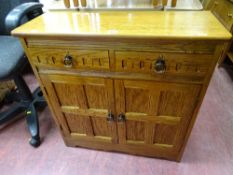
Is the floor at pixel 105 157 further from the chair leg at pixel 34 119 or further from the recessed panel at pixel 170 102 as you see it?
the recessed panel at pixel 170 102

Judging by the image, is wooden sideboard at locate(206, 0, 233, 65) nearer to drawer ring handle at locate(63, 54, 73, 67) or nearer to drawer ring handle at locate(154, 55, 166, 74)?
drawer ring handle at locate(154, 55, 166, 74)

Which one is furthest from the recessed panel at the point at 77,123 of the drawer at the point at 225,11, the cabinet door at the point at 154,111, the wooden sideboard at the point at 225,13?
the drawer at the point at 225,11

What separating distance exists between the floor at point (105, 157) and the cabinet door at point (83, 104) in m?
0.17

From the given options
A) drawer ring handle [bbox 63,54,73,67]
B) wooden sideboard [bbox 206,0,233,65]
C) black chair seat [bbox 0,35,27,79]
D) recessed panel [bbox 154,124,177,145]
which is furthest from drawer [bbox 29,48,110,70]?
wooden sideboard [bbox 206,0,233,65]

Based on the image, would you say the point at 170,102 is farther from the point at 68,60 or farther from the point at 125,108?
the point at 68,60

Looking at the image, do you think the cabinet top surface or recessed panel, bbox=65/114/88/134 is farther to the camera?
recessed panel, bbox=65/114/88/134

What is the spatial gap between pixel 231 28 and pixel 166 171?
4.57ft

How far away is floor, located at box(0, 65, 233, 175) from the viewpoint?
106 centimetres

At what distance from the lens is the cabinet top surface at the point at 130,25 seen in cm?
61

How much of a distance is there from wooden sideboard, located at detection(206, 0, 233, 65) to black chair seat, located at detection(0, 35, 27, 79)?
1644mm

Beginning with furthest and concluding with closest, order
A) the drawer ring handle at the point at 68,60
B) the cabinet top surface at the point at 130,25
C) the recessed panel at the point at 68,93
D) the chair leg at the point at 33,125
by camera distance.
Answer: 1. the chair leg at the point at 33,125
2. the recessed panel at the point at 68,93
3. the drawer ring handle at the point at 68,60
4. the cabinet top surface at the point at 130,25

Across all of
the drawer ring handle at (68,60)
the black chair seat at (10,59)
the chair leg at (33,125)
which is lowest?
the chair leg at (33,125)

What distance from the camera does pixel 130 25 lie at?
0.69 m

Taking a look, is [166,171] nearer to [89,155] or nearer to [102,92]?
[89,155]
